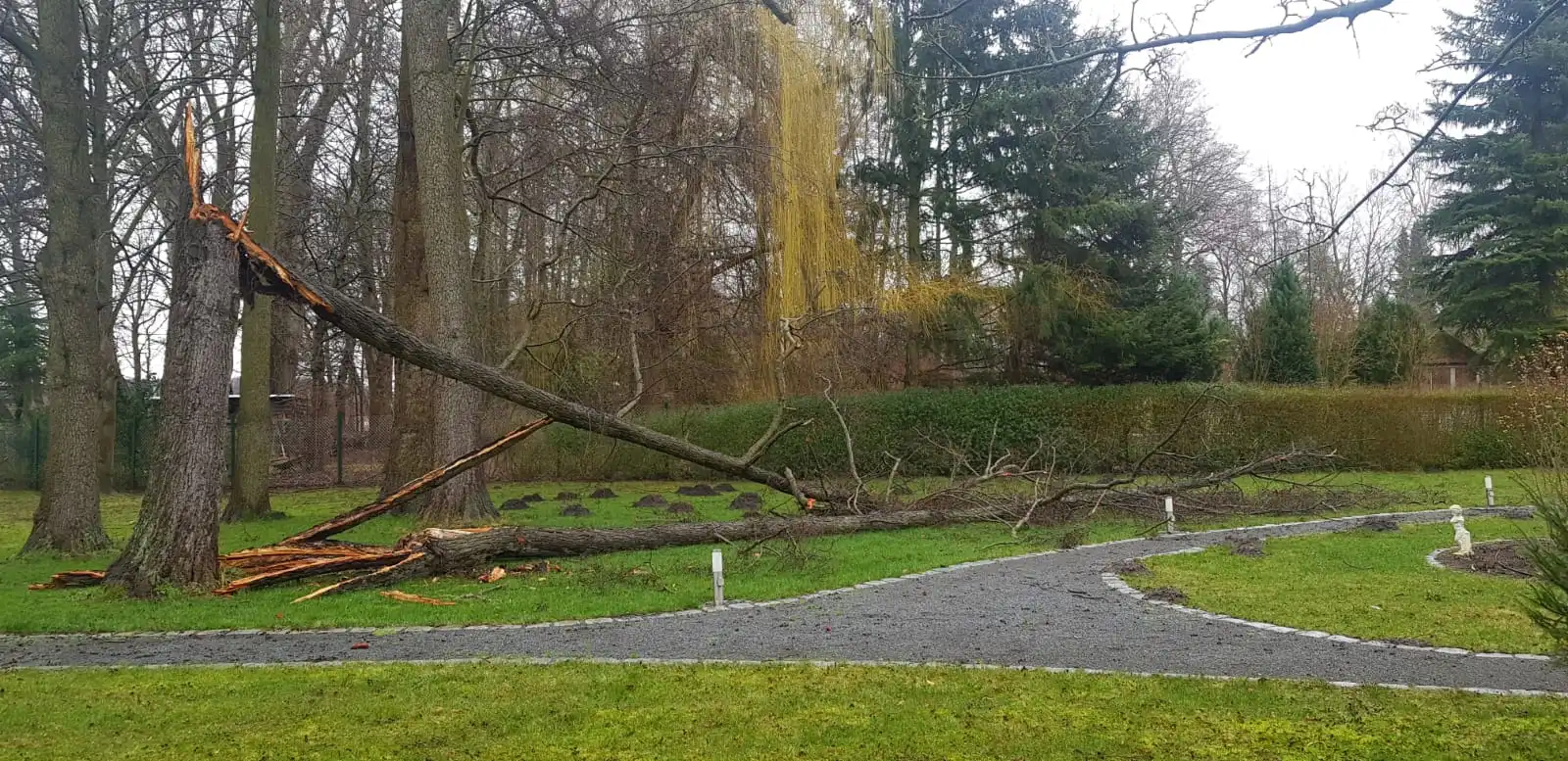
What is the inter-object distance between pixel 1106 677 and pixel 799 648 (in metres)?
1.87

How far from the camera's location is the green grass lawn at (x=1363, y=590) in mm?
6555

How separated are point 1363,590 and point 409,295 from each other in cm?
1282

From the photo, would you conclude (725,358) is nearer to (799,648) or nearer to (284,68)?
(284,68)

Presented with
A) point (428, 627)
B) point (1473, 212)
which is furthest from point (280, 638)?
point (1473, 212)

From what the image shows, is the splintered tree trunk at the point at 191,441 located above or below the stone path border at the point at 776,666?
above

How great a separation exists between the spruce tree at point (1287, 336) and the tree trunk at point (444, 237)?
18.1 m

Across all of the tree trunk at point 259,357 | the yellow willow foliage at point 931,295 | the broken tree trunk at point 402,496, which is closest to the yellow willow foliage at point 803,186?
the yellow willow foliage at point 931,295

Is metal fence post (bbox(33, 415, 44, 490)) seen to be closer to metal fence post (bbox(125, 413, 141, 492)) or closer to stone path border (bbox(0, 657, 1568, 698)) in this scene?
metal fence post (bbox(125, 413, 141, 492))

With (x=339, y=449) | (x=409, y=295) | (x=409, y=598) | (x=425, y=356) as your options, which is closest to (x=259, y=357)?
(x=409, y=295)

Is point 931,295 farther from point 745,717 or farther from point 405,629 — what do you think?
point 745,717

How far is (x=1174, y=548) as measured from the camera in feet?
35.8

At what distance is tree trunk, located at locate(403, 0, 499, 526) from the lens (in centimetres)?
1288

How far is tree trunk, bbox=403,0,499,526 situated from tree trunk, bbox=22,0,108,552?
12.0 ft

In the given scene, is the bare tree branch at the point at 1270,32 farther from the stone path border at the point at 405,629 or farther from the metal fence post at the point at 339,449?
the metal fence post at the point at 339,449
